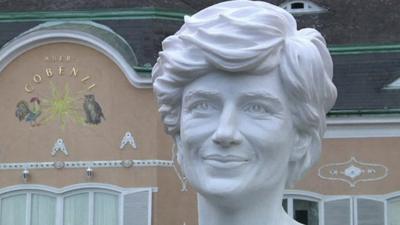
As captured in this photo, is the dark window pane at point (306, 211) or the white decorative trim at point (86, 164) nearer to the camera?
the white decorative trim at point (86, 164)

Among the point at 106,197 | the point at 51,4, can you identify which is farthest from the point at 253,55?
the point at 51,4

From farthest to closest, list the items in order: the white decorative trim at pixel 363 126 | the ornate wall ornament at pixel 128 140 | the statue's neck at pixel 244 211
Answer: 1. the white decorative trim at pixel 363 126
2. the ornate wall ornament at pixel 128 140
3. the statue's neck at pixel 244 211

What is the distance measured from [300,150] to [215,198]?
0.90ft

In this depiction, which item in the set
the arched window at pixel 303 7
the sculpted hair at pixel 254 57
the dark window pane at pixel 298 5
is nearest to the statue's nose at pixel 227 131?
the sculpted hair at pixel 254 57

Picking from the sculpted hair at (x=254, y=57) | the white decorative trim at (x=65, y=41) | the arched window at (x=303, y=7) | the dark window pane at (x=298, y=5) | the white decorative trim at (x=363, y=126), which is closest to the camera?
the sculpted hair at (x=254, y=57)

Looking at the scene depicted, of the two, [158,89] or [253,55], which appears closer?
[253,55]

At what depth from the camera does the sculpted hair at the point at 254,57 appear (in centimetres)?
261

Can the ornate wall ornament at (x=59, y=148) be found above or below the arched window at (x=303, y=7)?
below

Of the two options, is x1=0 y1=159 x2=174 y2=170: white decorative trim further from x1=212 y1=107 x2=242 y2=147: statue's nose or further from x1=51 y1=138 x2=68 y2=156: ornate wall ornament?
x1=212 y1=107 x2=242 y2=147: statue's nose

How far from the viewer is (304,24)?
15734mm

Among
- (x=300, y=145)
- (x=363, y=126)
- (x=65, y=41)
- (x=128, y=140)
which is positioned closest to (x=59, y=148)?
(x=128, y=140)

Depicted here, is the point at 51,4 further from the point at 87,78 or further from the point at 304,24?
the point at 304,24

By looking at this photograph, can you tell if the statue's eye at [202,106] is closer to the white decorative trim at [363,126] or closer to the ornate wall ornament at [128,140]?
the ornate wall ornament at [128,140]

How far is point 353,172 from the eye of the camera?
14273mm
